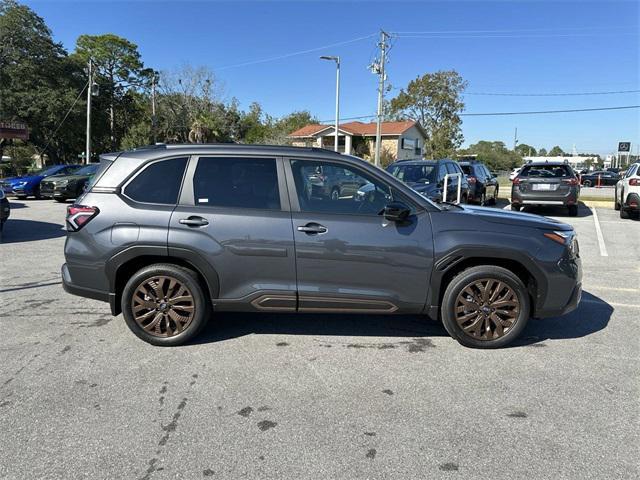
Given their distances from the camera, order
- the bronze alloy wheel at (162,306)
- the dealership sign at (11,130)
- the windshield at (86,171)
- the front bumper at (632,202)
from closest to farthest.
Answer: the bronze alloy wheel at (162,306) → the front bumper at (632,202) → the windshield at (86,171) → the dealership sign at (11,130)

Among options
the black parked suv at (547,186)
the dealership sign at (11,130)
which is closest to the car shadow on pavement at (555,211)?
the black parked suv at (547,186)

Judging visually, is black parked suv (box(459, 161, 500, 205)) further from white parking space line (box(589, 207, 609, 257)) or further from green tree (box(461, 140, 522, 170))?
green tree (box(461, 140, 522, 170))

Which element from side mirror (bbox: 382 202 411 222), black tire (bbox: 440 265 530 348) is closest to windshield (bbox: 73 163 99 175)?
side mirror (bbox: 382 202 411 222)

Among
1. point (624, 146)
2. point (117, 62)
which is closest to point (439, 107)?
point (624, 146)

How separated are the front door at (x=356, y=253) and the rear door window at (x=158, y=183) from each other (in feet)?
3.30

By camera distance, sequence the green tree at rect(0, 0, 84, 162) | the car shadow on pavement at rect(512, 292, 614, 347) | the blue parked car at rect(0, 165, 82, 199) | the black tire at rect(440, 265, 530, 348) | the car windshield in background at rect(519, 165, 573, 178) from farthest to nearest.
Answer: the green tree at rect(0, 0, 84, 162), the blue parked car at rect(0, 165, 82, 199), the car windshield in background at rect(519, 165, 573, 178), the car shadow on pavement at rect(512, 292, 614, 347), the black tire at rect(440, 265, 530, 348)

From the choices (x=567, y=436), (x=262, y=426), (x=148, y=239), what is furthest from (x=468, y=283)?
(x=148, y=239)

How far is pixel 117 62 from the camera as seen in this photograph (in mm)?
58500

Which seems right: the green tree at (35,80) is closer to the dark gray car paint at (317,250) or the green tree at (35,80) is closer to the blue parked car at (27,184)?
the blue parked car at (27,184)

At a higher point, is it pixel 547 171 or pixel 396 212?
pixel 547 171

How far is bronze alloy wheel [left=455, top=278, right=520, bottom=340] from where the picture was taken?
421cm

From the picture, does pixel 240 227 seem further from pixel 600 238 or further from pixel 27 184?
pixel 27 184

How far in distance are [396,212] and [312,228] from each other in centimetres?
73

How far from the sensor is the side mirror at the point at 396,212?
13.3ft
